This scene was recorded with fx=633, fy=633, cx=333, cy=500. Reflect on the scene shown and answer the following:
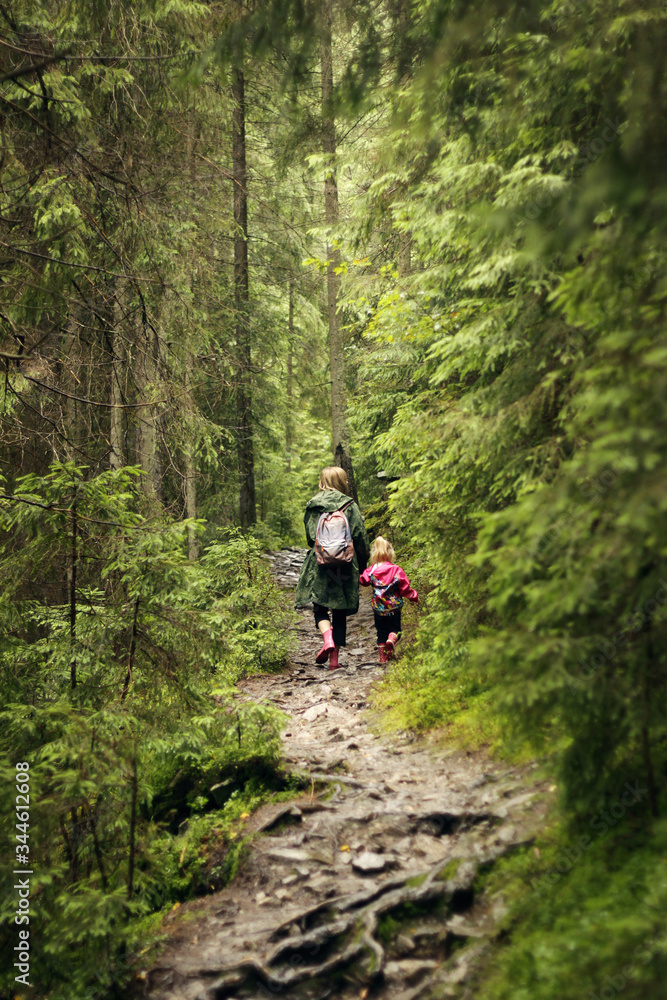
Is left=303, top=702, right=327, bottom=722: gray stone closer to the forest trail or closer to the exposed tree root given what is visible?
the forest trail

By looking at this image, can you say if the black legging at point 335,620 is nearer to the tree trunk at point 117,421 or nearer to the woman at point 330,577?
the woman at point 330,577

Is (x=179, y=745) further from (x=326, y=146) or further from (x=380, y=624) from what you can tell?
(x=326, y=146)

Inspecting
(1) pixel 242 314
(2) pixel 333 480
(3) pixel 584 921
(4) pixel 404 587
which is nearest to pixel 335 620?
(4) pixel 404 587

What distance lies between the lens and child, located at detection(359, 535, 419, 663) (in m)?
7.90

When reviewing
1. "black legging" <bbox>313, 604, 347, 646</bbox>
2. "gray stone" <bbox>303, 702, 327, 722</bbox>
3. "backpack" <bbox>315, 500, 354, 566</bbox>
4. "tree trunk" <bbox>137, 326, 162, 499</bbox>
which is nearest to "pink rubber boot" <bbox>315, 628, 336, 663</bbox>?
"black legging" <bbox>313, 604, 347, 646</bbox>

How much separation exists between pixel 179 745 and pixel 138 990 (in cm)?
141

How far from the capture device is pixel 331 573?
792 centimetres

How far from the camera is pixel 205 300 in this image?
11.4 m

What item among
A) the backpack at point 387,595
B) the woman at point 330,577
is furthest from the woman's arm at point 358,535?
the backpack at point 387,595

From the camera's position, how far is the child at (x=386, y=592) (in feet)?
25.9

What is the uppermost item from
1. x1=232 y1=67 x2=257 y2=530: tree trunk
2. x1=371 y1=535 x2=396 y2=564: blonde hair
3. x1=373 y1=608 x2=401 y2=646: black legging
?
x1=232 y1=67 x2=257 y2=530: tree trunk

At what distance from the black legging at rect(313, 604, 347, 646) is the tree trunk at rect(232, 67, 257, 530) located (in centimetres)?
640

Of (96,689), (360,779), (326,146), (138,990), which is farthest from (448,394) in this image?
(326,146)

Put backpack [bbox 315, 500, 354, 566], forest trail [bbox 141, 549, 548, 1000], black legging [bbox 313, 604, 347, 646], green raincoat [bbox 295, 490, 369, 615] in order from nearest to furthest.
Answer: forest trail [bbox 141, 549, 548, 1000]
backpack [bbox 315, 500, 354, 566]
green raincoat [bbox 295, 490, 369, 615]
black legging [bbox 313, 604, 347, 646]
